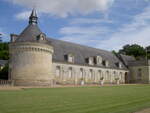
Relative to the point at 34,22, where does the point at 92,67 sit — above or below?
below

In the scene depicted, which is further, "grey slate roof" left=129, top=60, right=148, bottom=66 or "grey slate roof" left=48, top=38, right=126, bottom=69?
"grey slate roof" left=129, top=60, right=148, bottom=66

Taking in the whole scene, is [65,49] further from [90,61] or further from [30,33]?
[30,33]

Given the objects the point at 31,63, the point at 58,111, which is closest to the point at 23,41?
the point at 31,63

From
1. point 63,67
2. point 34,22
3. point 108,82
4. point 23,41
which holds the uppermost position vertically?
point 34,22

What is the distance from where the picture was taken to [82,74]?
40688 mm

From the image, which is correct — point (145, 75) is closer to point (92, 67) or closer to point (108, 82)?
point (108, 82)

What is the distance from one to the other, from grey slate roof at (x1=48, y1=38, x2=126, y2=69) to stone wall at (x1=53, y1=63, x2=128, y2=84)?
1214mm

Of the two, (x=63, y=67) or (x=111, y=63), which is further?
(x=111, y=63)

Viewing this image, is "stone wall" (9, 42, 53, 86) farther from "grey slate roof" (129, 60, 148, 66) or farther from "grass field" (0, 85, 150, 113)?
"grey slate roof" (129, 60, 148, 66)

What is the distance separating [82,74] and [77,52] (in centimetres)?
476

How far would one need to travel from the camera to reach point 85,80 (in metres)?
41.2

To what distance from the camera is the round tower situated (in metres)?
29.7

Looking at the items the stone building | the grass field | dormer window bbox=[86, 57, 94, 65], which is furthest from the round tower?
the grass field

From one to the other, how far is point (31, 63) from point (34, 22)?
7.96 metres
